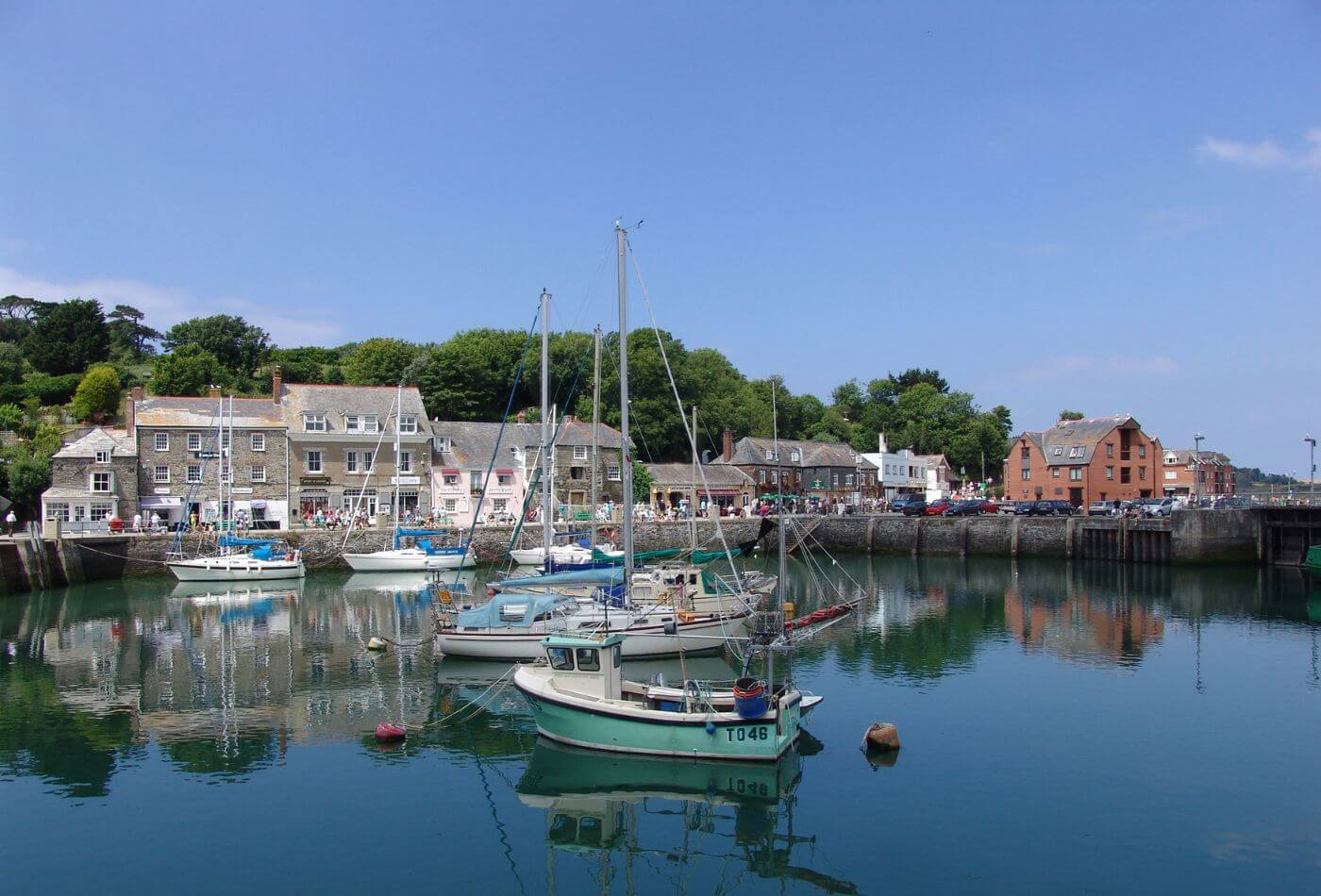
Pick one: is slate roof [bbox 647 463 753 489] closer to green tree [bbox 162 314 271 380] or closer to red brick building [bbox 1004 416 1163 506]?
red brick building [bbox 1004 416 1163 506]

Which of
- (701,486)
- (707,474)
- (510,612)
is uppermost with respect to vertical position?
(707,474)

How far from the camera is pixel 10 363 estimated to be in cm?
9738

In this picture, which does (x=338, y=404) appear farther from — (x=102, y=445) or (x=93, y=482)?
(x=93, y=482)

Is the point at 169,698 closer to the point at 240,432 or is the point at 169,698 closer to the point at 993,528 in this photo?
the point at 240,432

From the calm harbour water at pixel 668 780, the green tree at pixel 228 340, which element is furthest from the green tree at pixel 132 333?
the calm harbour water at pixel 668 780

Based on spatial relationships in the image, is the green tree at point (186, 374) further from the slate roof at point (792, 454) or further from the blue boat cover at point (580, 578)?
the blue boat cover at point (580, 578)

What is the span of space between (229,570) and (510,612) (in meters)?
28.6

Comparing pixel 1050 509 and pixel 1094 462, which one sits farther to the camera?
pixel 1094 462

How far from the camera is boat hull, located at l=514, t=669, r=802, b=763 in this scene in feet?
68.0

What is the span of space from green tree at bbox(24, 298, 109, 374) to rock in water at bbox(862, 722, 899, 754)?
10144 centimetres

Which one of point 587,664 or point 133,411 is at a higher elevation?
point 133,411

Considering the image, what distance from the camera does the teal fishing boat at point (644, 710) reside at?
20750 millimetres

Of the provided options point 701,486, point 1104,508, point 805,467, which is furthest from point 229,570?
point 1104,508

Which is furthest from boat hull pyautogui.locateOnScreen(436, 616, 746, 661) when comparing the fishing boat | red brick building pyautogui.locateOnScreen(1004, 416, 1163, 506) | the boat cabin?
red brick building pyautogui.locateOnScreen(1004, 416, 1163, 506)
